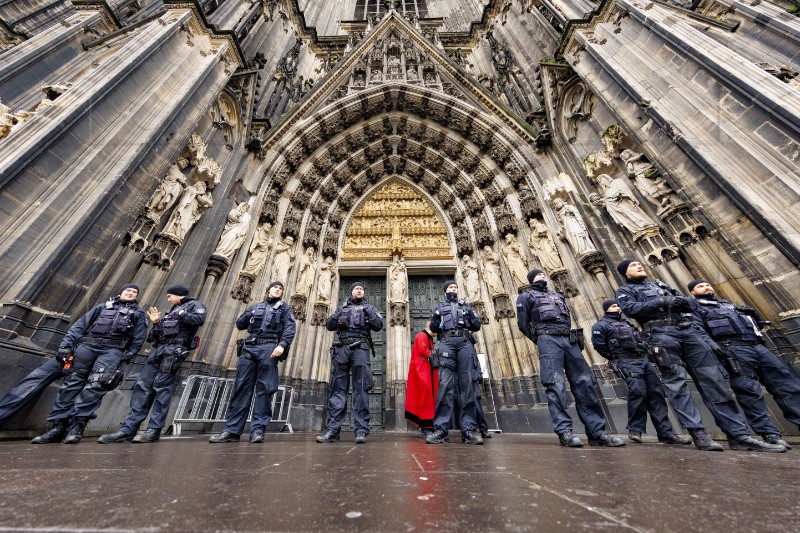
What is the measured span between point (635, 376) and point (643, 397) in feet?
0.78

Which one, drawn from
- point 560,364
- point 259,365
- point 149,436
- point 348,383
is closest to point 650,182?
point 560,364

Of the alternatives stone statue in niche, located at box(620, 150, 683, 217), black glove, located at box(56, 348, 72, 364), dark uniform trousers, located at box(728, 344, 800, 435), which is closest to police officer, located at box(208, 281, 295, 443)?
black glove, located at box(56, 348, 72, 364)

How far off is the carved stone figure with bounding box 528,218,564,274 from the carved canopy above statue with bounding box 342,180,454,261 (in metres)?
2.55

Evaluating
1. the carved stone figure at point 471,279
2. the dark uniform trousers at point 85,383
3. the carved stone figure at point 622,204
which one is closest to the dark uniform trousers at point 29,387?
the dark uniform trousers at point 85,383

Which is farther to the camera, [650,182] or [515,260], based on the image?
[515,260]

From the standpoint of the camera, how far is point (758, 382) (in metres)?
3.27

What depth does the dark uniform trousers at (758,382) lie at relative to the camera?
3066 millimetres

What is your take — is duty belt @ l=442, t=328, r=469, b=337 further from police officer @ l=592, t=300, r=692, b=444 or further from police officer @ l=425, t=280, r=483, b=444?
police officer @ l=592, t=300, r=692, b=444

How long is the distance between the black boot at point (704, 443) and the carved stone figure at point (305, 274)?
22.6 ft

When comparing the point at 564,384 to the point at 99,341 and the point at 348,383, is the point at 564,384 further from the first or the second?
the point at 99,341

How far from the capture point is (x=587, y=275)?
642cm

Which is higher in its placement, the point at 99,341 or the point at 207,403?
the point at 99,341

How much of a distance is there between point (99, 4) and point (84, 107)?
5.67 meters

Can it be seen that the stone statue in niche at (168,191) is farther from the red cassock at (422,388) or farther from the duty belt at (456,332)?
the duty belt at (456,332)
